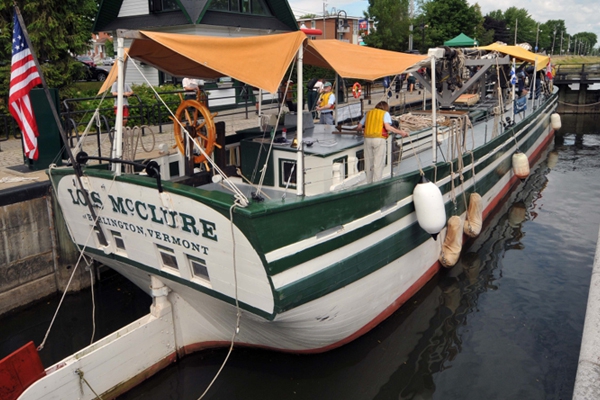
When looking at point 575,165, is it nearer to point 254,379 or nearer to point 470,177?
point 470,177

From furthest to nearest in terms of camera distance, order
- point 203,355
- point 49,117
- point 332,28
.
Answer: point 332,28 → point 49,117 → point 203,355

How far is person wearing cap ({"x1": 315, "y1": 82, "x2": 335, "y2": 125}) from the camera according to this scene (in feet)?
35.3

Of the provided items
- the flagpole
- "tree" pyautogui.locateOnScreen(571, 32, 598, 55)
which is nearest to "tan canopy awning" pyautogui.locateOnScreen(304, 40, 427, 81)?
the flagpole

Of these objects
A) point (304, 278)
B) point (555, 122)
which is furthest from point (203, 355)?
point (555, 122)

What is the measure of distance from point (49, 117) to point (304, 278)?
23.7 feet

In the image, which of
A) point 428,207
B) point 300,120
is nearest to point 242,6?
point 428,207

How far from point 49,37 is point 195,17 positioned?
5.00 metres

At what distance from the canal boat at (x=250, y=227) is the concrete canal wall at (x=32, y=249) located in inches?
62.4

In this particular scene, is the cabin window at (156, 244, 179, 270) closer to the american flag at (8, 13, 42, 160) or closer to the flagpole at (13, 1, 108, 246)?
the flagpole at (13, 1, 108, 246)

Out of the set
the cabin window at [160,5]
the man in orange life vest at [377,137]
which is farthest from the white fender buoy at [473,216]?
the cabin window at [160,5]

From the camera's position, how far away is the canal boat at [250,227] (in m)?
5.91

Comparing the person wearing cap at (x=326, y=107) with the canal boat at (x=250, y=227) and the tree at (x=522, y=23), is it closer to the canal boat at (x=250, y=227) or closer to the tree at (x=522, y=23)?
the canal boat at (x=250, y=227)

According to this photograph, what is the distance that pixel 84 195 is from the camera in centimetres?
716

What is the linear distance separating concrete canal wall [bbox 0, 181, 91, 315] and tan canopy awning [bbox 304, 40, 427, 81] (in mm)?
5310
